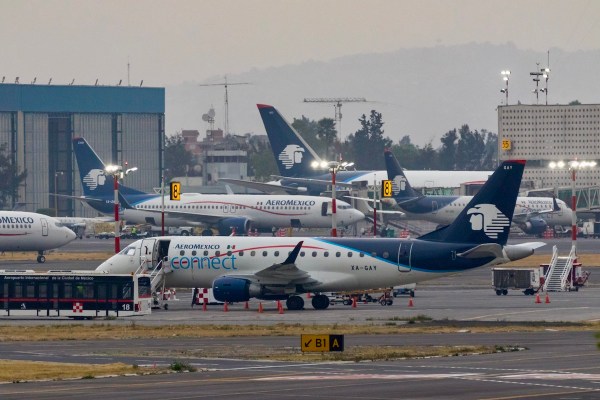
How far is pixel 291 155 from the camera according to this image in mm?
159000

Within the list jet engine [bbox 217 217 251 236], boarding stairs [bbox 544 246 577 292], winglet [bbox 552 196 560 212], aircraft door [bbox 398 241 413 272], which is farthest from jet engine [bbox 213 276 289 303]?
winglet [bbox 552 196 560 212]

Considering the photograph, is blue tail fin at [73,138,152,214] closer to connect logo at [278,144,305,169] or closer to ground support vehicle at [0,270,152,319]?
connect logo at [278,144,305,169]

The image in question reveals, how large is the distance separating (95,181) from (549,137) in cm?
6808

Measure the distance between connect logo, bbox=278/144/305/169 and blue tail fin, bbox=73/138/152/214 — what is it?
864 inches

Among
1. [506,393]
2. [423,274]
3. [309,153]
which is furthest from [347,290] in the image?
[309,153]

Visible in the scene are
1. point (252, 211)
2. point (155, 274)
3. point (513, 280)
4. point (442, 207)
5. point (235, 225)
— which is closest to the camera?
point (155, 274)

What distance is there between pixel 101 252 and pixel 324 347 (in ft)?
257

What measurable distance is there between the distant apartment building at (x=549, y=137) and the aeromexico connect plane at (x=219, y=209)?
4994cm

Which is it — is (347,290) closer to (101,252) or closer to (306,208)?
(101,252)

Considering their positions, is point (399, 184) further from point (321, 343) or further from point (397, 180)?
point (321, 343)

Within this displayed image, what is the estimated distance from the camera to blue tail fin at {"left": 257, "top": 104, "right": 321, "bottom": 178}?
157125 mm

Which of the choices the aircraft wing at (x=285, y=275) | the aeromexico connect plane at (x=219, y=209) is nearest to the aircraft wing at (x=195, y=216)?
the aeromexico connect plane at (x=219, y=209)

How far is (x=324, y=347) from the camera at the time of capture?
44969mm

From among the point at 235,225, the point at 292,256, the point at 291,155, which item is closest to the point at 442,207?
the point at 291,155
